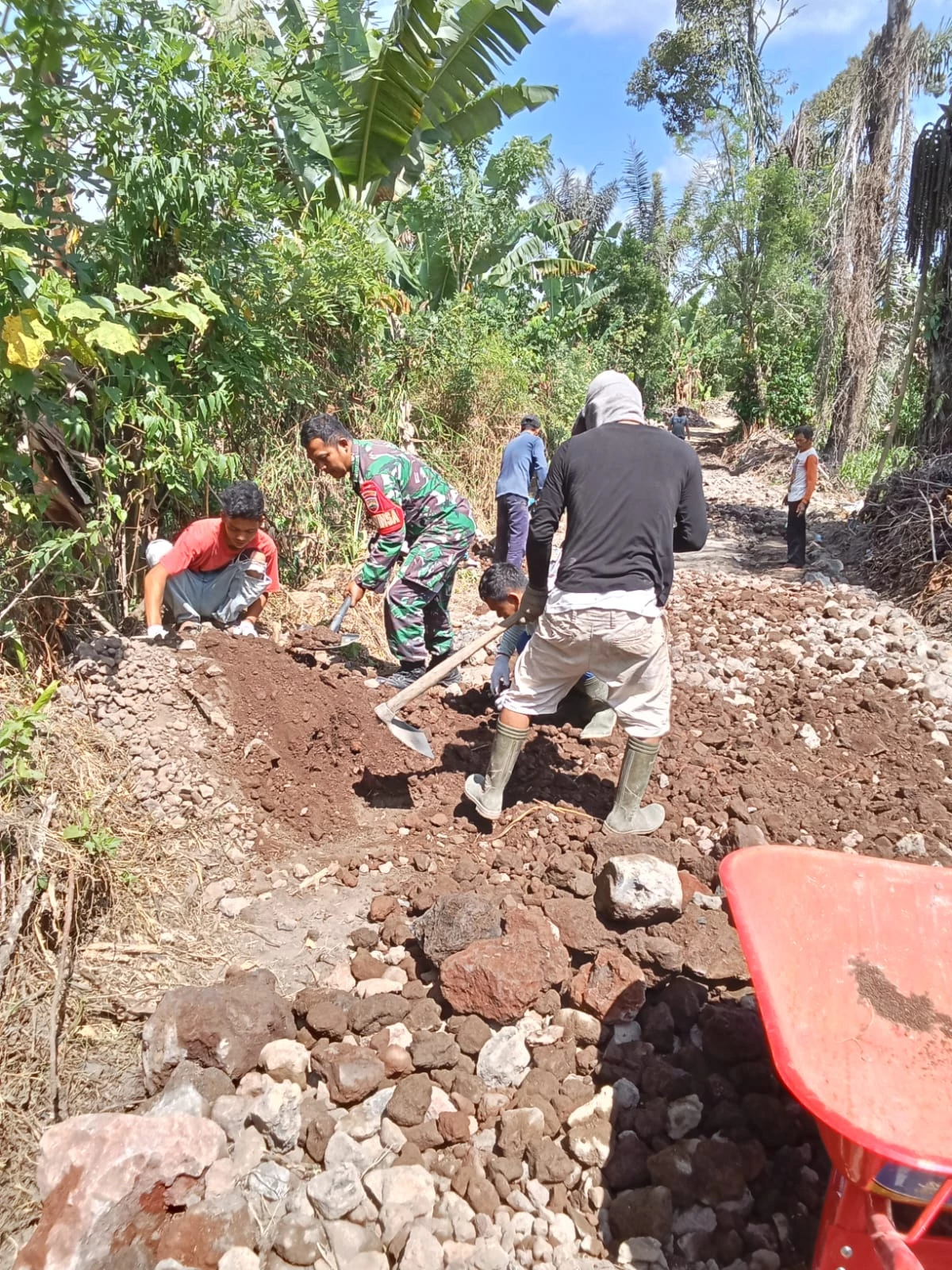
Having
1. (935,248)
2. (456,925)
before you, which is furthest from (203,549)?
(935,248)

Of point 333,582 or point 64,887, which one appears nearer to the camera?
point 64,887

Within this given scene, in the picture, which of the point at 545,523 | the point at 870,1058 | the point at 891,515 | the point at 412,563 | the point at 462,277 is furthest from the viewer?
the point at 462,277

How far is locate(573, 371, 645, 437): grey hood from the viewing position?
305 cm

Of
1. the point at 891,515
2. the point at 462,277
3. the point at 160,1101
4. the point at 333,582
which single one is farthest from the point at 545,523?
the point at 462,277

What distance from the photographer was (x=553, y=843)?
318 cm

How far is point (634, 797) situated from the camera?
321cm

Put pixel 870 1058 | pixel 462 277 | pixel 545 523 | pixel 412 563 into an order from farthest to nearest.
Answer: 1. pixel 462 277
2. pixel 412 563
3. pixel 545 523
4. pixel 870 1058

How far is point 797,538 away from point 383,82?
551 centimetres

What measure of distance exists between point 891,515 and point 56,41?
726cm

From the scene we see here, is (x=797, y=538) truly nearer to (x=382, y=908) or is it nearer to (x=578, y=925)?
(x=578, y=925)

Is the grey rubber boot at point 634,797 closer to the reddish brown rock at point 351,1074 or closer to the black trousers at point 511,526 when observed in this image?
the reddish brown rock at point 351,1074

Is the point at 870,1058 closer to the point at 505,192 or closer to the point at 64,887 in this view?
the point at 64,887

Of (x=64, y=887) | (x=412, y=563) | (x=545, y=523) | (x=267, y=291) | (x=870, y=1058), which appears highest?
(x=267, y=291)

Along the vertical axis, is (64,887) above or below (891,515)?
below
